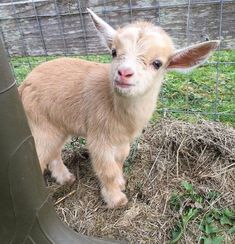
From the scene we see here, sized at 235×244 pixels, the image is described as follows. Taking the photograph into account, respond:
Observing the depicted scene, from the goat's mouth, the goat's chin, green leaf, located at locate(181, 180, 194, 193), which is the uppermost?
the goat's mouth

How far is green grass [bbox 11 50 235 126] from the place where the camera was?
427 centimetres

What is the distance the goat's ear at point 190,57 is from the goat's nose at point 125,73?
17.9 inches

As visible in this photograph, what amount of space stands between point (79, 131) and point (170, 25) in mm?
1187

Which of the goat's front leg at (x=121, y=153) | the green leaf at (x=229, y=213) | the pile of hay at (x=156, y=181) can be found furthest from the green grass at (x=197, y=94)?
the green leaf at (x=229, y=213)

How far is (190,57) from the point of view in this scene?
2.82 metres

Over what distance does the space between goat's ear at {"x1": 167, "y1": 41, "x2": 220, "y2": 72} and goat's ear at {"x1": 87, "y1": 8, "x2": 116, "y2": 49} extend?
0.47 m

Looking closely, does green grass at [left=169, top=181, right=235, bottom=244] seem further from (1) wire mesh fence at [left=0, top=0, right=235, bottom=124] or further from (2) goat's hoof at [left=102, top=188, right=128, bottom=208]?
(1) wire mesh fence at [left=0, top=0, right=235, bottom=124]

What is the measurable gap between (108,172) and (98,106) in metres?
0.52

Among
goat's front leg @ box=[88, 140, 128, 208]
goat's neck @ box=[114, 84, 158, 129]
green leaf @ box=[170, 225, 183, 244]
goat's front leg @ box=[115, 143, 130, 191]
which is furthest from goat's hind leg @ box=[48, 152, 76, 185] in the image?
green leaf @ box=[170, 225, 183, 244]

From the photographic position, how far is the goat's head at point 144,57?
257 cm

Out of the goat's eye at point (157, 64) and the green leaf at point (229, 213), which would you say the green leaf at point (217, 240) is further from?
the goat's eye at point (157, 64)

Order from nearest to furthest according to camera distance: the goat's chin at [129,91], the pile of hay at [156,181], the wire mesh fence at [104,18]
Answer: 1. the goat's chin at [129,91]
2. the pile of hay at [156,181]
3. the wire mesh fence at [104,18]

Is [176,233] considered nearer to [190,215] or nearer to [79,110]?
[190,215]

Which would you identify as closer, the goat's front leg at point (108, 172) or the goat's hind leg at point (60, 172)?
the goat's front leg at point (108, 172)
